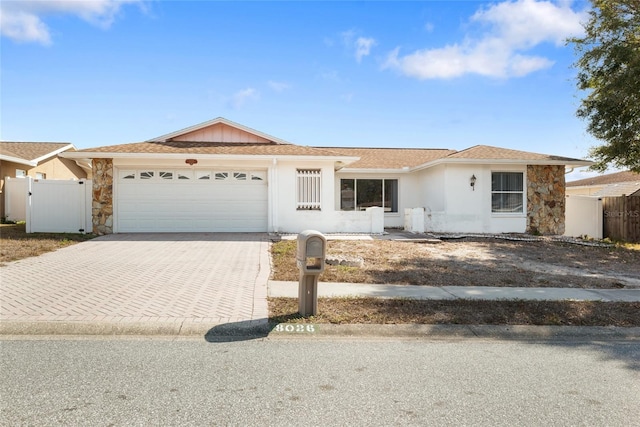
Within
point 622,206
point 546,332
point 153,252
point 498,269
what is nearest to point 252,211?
point 153,252

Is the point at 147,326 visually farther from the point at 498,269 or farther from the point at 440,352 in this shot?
the point at 498,269

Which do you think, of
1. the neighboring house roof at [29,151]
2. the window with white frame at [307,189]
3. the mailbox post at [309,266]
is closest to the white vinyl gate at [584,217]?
the window with white frame at [307,189]

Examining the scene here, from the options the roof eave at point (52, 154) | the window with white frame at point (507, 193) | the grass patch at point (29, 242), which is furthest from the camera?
the roof eave at point (52, 154)

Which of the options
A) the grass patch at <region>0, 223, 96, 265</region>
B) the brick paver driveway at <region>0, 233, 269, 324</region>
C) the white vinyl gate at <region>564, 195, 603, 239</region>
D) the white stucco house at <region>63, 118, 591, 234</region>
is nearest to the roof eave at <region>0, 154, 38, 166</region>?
the grass patch at <region>0, 223, 96, 265</region>

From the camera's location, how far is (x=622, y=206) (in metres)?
19.1

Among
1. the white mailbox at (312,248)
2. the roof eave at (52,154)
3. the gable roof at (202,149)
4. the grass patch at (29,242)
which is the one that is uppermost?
the roof eave at (52,154)

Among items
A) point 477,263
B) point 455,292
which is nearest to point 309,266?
point 455,292

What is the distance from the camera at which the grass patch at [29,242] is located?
10969 millimetres

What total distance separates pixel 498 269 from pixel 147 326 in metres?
7.89

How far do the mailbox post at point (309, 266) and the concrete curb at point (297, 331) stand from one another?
346mm

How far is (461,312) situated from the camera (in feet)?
21.4

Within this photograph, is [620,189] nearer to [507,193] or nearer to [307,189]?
[507,193]

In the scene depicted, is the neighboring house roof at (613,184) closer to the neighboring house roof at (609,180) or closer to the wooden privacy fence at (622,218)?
the neighboring house roof at (609,180)

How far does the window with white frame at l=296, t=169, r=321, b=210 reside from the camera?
55.2 feet
